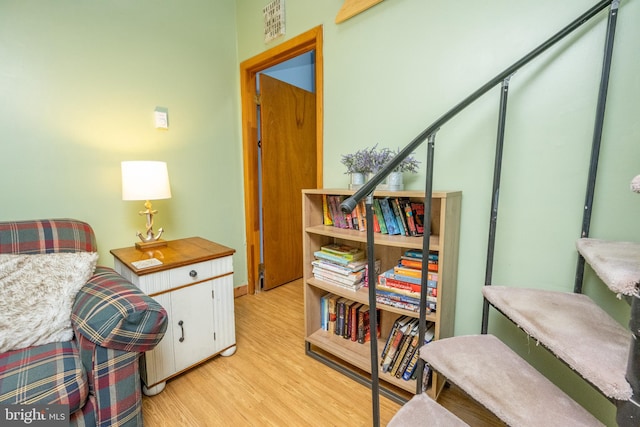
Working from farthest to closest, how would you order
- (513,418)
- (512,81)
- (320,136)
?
1. (320,136)
2. (512,81)
3. (513,418)

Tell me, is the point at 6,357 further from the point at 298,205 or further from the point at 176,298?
the point at 298,205

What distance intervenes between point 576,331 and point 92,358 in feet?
5.08

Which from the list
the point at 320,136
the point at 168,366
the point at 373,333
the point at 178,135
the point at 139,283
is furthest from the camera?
the point at 178,135

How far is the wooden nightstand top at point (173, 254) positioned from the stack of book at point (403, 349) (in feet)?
3.26

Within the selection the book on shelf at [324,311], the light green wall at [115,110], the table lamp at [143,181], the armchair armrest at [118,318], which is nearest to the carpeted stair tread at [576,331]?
the book on shelf at [324,311]

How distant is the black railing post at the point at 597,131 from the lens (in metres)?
0.95

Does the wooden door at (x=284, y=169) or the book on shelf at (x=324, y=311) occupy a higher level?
the wooden door at (x=284, y=169)

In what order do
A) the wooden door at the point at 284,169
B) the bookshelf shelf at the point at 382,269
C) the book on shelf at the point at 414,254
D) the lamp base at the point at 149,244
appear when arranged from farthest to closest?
1. the wooden door at the point at 284,169
2. the lamp base at the point at 149,244
3. the book on shelf at the point at 414,254
4. the bookshelf shelf at the point at 382,269

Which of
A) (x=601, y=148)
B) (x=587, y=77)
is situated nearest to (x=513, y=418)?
(x=601, y=148)

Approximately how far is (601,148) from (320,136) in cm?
136

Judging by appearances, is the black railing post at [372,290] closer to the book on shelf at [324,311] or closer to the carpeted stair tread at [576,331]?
the carpeted stair tread at [576,331]

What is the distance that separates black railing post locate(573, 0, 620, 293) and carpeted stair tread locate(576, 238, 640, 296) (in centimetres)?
10

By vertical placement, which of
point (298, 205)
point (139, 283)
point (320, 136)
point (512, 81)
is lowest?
point (139, 283)

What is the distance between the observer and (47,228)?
1.35 meters
